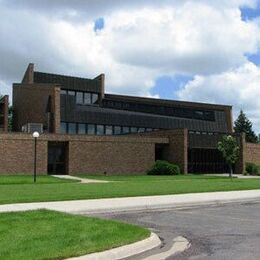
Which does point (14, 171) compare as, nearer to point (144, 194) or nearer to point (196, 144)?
point (196, 144)

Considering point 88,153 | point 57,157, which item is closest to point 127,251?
point 88,153

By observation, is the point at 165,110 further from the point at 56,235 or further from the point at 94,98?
the point at 56,235

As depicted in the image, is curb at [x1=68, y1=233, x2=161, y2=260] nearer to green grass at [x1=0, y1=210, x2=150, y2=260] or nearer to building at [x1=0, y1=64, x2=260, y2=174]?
green grass at [x1=0, y1=210, x2=150, y2=260]

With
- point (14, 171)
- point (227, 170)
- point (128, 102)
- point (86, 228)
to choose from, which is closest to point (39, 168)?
point (14, 171)

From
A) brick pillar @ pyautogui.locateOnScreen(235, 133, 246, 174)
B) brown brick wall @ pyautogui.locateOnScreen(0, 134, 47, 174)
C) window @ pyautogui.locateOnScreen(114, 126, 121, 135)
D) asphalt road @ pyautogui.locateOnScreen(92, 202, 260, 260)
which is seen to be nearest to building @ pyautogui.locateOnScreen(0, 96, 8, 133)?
window @ pyautogui.locateOnScreen(114, 126, 121, 135)

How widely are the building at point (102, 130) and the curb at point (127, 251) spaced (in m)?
35.0

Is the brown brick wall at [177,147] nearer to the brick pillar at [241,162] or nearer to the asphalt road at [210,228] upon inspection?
the brick pillar at [241,162]

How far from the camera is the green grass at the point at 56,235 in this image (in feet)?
29.3

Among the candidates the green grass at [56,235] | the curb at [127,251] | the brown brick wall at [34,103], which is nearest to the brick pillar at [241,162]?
the brown brick wall at [34,103]

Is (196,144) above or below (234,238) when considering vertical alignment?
above

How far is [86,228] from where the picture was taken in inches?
459

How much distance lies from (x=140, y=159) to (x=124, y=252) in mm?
42667

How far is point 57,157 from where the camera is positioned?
4884 cm

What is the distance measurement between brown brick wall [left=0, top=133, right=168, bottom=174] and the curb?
115ft
